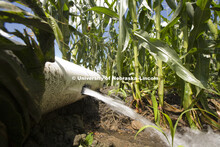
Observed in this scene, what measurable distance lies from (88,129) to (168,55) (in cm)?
72

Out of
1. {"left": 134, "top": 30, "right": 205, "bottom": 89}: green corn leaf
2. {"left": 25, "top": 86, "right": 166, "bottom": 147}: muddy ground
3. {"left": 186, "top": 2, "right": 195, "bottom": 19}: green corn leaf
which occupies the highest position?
{"left": 186, "top": 2, "right": 195, "bottom": 19}: green corn leaf

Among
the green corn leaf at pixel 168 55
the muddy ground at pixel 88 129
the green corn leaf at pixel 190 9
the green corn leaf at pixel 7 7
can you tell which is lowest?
the muddy ground at pixel 88 129

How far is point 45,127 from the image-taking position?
2.15 ft

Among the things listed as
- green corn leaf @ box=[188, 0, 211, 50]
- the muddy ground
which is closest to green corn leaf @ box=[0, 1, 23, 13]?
the muddy ground

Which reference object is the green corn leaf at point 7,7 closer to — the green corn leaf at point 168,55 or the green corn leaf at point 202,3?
the green corn leaf at point 168,55

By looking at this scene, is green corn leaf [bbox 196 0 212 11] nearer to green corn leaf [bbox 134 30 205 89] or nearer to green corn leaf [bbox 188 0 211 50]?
green corn leaf [bbox 188 0 211 50]

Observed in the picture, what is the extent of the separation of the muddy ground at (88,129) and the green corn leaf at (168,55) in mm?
447

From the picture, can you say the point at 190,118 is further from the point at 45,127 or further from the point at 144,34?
the point at 45,127

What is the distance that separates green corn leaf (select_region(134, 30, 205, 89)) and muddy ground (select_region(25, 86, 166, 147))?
0.45m

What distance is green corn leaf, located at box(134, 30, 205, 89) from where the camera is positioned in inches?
24.8

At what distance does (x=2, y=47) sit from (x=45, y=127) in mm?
515

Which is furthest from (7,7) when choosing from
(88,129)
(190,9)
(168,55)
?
(190,9)

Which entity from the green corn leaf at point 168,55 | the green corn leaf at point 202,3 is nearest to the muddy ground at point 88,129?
the green corn leaf at point 168,55

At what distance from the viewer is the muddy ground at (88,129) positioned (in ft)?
1.93
